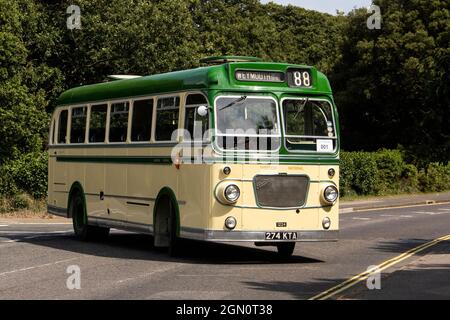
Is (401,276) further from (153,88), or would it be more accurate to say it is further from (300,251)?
(153,88)

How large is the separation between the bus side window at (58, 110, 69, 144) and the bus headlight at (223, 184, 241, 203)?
296 inches

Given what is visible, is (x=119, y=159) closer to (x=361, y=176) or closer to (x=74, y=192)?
(x=74, y=192)

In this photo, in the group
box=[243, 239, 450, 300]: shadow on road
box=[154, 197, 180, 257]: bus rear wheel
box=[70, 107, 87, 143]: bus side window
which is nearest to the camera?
box=[243, 239, 450, 300]: shadow on road

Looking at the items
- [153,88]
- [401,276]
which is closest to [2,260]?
[153,88]

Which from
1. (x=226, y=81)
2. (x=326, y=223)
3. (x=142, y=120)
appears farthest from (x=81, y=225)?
(x=326, y=223)

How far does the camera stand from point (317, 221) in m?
16.9

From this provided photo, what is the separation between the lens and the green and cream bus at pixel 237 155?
1628 cm

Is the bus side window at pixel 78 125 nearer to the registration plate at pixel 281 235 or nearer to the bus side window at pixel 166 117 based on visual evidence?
the bus side window at pixel 166 117

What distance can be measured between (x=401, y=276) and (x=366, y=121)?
142 feet

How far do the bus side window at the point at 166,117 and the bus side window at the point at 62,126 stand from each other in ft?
16.9

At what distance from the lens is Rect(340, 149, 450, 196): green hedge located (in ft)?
140

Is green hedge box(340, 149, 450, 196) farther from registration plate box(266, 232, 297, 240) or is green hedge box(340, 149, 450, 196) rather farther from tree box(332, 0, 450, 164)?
registration plate box(266, 232, 297, 240)

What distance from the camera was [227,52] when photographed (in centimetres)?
6362

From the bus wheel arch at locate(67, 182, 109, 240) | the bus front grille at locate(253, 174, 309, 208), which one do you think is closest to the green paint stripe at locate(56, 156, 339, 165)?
the bus front grille at locate(253, 174, 309, 208)
